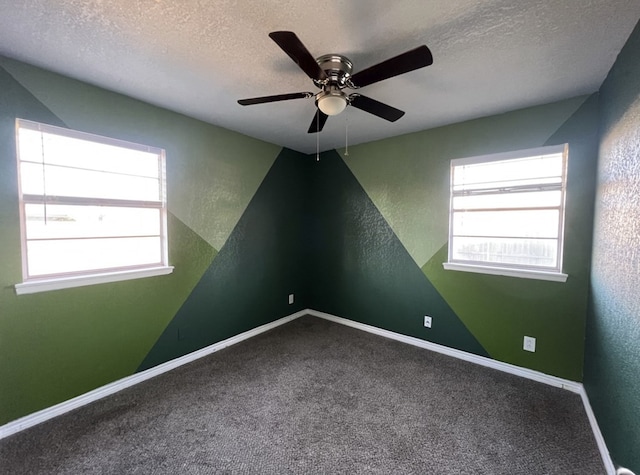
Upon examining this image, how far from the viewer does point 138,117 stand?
2336 millimetres

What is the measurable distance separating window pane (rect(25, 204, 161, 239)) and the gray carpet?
132 centimetres

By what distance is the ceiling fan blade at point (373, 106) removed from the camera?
175 cm

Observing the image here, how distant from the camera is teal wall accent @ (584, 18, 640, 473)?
52.9 inches

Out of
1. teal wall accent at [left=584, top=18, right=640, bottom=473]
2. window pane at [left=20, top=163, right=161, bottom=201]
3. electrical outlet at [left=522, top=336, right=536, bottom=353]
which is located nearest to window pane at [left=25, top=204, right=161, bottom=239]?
window pane at [left=20, top=163, right=161, bottom=201]

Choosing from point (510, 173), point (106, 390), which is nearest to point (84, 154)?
point (106, 390)

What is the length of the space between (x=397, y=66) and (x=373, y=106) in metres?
0.45

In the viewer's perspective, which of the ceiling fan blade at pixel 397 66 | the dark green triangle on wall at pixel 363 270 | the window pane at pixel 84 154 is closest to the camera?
the ceiling fan blade at pixel 397 66

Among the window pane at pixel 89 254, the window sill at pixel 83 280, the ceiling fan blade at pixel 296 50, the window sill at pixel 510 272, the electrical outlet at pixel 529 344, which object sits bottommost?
the electrical outlet at pixel 529 344

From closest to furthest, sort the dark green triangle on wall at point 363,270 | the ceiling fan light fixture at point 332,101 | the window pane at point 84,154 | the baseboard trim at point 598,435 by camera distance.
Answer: the baseboard trim at point 598,435 → the ceiling fan light fixture at point 332,101 → the window pane at point 84,154 → the dark green triangle on wall at point 363,270

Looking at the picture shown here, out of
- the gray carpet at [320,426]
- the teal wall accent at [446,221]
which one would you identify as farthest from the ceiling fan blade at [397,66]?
the gray carpet at [320,426]

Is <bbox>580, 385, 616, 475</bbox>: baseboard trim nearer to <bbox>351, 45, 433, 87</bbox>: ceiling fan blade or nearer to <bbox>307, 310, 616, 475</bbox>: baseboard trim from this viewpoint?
<bbox>307, 310, 616, 475</bbox>: baseboard trim

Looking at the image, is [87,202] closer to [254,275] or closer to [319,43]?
[254,275]

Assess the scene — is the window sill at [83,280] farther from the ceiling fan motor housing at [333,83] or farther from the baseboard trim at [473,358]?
the baseboard trim at [473,358]

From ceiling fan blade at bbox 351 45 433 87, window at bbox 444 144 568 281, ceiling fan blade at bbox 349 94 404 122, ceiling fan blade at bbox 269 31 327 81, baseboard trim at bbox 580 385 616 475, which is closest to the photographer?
ceiling fan blade at bbox 269 31 327 81
